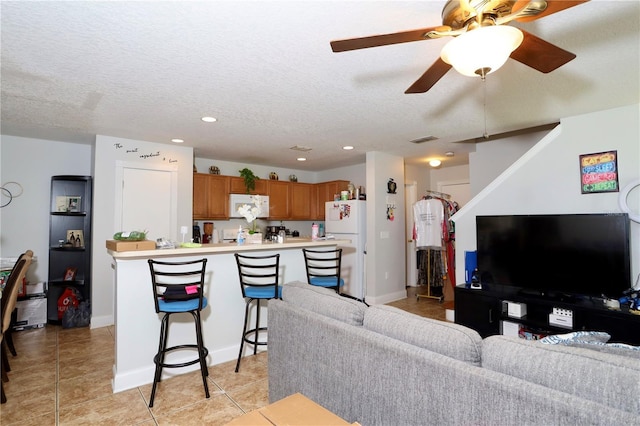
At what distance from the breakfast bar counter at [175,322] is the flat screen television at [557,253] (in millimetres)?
2167

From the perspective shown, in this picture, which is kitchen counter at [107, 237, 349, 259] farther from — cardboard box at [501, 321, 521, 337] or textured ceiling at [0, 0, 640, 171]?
cardboard box at [501, 321, 521, 337]

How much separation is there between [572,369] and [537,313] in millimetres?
2625

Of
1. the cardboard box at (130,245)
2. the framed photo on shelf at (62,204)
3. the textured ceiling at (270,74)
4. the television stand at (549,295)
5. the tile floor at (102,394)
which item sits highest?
the textured ceiling at (270,74)

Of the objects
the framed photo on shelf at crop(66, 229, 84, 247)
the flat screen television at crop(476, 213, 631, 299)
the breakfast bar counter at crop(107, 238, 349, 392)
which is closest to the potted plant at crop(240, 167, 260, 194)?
the framed photo on shelf at crop(66, 229, 84, 247)

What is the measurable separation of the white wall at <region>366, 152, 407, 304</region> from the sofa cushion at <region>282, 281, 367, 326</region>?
129 inches

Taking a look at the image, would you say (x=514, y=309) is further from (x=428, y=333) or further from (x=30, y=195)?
(x=30, y=195)

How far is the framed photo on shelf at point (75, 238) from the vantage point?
14.4 ft

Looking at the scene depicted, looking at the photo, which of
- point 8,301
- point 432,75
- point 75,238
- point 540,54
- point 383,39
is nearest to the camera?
point 383,39

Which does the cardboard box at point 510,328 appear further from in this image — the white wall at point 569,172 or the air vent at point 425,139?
the air vent at point 425,139

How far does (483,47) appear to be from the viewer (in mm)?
1441

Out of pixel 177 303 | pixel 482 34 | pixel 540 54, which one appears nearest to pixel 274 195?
pixel 177 303

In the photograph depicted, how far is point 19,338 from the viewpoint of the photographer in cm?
366

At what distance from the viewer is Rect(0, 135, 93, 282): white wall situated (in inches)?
165

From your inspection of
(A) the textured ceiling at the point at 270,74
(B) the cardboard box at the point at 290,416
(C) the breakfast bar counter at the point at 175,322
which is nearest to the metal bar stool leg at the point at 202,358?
(C) the breakfast bar counter at the point at 175,322
